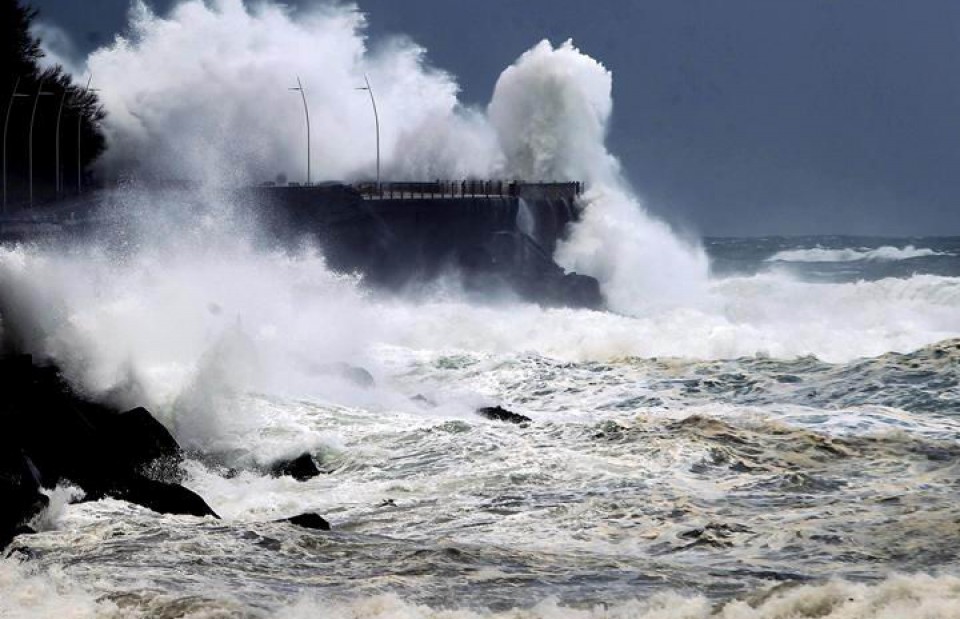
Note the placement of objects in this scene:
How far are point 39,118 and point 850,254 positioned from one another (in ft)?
184

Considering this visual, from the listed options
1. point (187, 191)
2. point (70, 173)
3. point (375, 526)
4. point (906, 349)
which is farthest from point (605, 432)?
point (70, 173)

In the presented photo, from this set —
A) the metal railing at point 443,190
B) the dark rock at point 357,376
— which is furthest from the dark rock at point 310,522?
the metal railing at point 443,190

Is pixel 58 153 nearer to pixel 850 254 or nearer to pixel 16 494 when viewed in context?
pixel 16 494

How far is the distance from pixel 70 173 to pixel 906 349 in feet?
107

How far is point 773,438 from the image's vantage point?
57.3ft

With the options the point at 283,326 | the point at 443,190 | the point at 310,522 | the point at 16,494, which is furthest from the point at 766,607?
the point at 443,190

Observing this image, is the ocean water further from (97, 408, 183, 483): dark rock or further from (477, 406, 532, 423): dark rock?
(97, 408, 183, 483): dark rock

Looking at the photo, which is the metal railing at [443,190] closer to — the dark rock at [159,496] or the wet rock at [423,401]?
the wet rock at [423,401]

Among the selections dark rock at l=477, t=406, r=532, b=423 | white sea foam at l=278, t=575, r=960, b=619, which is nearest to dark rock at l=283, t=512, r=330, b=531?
white sea foam at l=278, t=575, r=960, b=619

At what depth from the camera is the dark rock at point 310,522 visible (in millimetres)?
12453

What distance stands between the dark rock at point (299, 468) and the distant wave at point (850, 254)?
232 ft

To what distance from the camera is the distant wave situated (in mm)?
83625

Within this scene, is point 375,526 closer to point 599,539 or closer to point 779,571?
point 599,539

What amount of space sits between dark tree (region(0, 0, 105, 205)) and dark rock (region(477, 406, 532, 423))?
28991 millimetres
